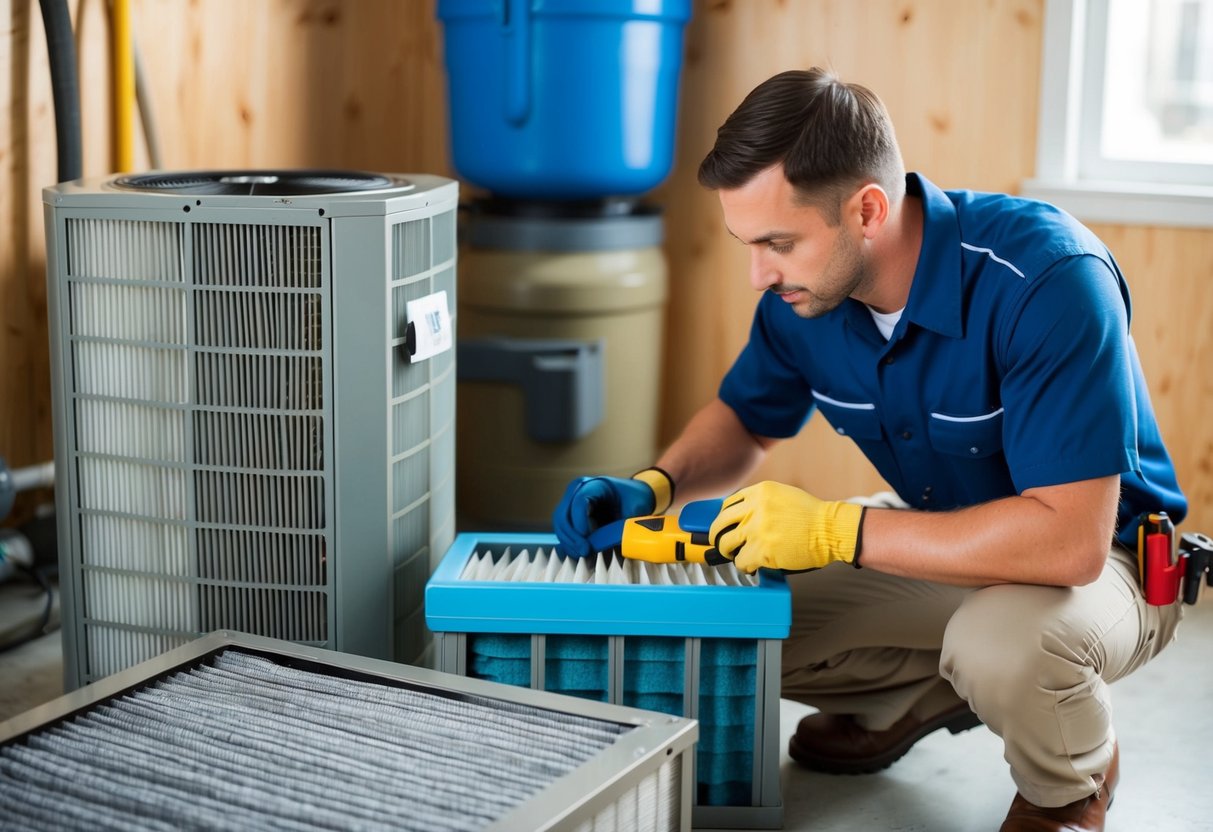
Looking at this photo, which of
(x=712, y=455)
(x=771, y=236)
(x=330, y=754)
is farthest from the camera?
(x=712, y=455)

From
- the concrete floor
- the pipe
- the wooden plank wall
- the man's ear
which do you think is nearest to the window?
the wooden plank wall

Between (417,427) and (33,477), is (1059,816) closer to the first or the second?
(417,427)

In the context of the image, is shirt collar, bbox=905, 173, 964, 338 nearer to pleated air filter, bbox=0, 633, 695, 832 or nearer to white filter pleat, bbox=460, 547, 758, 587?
white filter pleat, bbox=460, 547, 758, 587

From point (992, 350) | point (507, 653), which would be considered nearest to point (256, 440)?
point (507, 653)

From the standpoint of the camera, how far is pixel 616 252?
243cm

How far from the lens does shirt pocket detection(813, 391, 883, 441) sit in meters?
1.58

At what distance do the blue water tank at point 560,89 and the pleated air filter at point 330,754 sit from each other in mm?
1279

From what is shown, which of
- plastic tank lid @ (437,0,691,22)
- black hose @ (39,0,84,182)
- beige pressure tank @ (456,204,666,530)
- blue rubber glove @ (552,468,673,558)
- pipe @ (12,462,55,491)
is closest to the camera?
blue rubber glove @ (552,468,673,558)

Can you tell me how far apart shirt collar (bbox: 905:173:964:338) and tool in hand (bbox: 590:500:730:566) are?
0.31m

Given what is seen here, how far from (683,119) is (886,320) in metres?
1.25

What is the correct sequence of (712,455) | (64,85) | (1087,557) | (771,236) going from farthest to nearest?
(64,85) → (712,455) → (771,236) → (1087,557)

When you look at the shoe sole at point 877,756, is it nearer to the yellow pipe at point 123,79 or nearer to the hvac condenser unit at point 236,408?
the hvac condenser unit at point 236,408

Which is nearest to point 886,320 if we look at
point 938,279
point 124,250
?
point 938,279

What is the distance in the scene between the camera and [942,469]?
156cm
